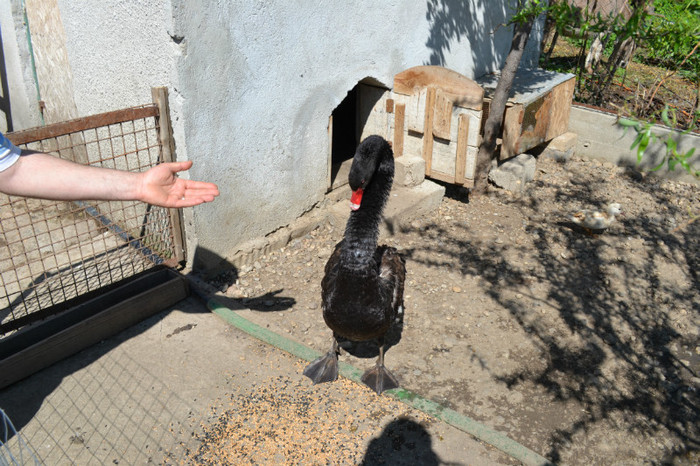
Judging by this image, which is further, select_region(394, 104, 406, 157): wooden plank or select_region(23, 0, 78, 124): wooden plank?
select_region(394, 104, 406, 157): wooden plank

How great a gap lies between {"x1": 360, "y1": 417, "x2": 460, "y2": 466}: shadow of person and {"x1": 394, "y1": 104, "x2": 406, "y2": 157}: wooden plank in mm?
4273

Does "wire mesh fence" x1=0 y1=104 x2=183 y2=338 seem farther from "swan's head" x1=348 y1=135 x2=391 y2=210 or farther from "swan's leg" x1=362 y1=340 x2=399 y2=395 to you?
"swan's leg" x1=362 y1=340 x2=399 y2=395

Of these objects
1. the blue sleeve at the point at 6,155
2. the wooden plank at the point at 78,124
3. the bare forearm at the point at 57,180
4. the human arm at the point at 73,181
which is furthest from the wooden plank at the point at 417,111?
the blue sleeve at the point at 6,155

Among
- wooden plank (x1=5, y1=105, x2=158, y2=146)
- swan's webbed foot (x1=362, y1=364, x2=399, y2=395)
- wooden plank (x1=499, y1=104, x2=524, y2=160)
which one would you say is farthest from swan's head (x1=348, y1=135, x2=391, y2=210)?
wooden plank (x1=499, y1=104, x2=524, y2=160)

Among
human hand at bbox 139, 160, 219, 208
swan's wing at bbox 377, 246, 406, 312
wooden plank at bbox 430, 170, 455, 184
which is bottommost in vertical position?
swan's wing at bbox 377, 246, 406, 312

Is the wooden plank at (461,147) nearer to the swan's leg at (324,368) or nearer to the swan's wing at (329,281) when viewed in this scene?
the swan's wing at (329,281)

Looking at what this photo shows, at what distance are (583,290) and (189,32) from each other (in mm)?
4738

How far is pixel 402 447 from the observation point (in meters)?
4.13

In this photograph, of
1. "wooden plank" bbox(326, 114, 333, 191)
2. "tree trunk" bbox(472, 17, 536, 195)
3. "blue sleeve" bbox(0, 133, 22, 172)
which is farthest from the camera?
"tree trunk" bbox(472, 17, 536, 195)

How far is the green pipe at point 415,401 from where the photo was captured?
13.0 feet

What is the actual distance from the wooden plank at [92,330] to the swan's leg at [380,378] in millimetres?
2158

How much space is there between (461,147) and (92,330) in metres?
4.75

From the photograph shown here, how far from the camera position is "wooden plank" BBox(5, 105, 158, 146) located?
4338 millimetres

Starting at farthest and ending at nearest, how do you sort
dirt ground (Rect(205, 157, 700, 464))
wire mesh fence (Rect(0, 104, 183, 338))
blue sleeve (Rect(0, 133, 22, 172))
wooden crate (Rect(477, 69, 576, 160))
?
wooden crate (Rect(477, 69, 576, 160)) → wire mesh fence (Rect(0, 104, 183, 338)) → dirt ground (Rect(205, 157, 700, 464)) → blue sleeve (Rect(0, 133, 22, 172))
